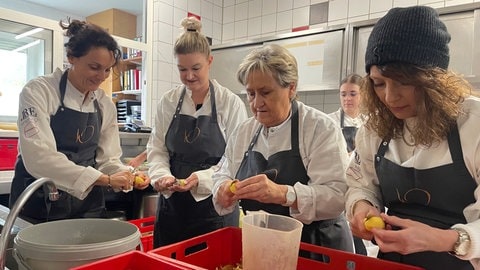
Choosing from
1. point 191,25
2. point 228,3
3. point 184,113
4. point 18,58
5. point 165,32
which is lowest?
point 184,113

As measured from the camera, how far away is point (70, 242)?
3.31 ft

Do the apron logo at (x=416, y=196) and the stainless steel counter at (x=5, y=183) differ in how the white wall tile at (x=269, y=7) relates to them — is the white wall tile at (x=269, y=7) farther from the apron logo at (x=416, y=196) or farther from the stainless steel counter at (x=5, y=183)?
the apron logo at (x=416, y=196)

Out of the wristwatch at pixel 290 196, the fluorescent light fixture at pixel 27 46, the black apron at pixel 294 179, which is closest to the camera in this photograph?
the wristwatch at pixel 290 196

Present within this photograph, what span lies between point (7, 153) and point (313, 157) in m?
2.35

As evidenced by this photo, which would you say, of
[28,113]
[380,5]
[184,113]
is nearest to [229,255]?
[184,113]

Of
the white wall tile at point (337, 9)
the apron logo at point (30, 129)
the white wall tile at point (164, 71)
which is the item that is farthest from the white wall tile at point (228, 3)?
the apron logo at point (30, 129)

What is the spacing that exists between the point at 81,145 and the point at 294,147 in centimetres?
94

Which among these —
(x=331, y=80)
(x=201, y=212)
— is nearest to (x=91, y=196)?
(x=201, y=212)

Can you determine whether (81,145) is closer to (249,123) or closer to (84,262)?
(249,123)

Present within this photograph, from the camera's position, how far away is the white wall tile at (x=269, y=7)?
4109 mm

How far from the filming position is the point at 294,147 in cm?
123

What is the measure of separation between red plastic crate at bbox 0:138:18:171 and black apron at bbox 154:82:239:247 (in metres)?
1.52

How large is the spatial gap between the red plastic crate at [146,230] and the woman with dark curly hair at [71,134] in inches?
11.3

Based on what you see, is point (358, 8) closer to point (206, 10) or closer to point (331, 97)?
point (331, 97)
